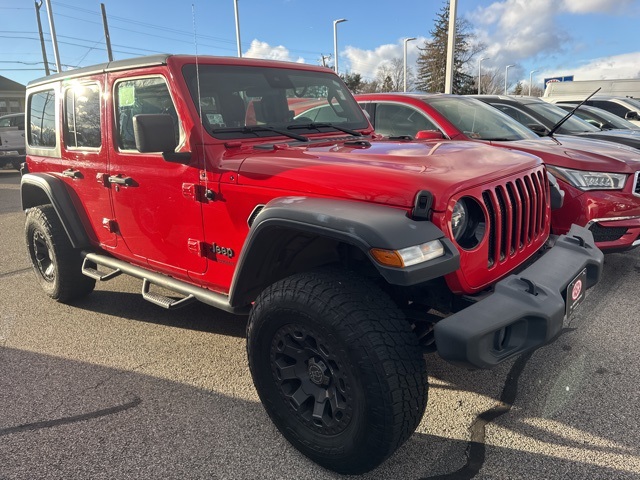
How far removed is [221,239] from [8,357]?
198 cm

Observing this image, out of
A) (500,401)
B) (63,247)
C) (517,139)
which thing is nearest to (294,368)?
(500,401)

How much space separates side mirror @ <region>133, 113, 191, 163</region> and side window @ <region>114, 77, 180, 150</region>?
0.52 ft

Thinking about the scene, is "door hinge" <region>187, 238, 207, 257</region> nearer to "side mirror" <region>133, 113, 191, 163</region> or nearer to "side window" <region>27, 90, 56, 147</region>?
"side mirror" <region>133, 113, 191, 163</region>

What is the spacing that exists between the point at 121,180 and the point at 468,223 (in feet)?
7.45

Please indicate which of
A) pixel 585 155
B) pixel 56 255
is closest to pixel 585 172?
pixel 585 155

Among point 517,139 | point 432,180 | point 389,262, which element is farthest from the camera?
point 517,139

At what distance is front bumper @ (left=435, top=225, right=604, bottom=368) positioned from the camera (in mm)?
1846

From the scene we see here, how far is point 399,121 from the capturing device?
5.40m

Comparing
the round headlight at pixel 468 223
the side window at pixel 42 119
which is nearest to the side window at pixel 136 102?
the side window at pixel 42 119

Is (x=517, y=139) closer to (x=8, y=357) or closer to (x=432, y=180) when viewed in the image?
(x=432, y=180)

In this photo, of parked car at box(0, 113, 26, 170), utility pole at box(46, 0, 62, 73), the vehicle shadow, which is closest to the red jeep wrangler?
the vehicle shadow

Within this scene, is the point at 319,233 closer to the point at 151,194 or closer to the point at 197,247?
the point at 197,247

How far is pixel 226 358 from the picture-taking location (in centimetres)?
334

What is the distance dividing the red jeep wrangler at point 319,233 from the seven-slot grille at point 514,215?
0.01 m
